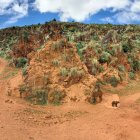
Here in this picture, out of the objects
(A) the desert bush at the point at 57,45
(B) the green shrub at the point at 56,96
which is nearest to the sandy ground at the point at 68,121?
(B) the green shrub at the point at 56,96

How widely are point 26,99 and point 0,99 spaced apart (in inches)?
40.5

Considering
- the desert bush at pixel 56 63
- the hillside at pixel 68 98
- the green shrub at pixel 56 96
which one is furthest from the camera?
the desert bush at pixel 56 63

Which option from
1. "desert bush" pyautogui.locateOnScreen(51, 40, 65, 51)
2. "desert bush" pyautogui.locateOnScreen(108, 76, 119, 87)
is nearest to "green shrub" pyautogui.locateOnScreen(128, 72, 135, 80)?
"desert bush" pyautogui.locateOnScreen(108, 76, 119, 87)

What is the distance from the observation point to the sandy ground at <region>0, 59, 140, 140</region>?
426 inches

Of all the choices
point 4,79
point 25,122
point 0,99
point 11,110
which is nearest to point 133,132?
point 25,122

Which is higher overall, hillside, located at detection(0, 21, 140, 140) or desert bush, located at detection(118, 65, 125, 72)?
desert bush, located at detection(118, 65, 125, 72)

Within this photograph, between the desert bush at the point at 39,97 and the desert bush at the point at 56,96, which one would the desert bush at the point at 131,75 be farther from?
the desert bush at the point at 39,97

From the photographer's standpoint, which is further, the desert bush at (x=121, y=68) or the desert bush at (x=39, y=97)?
the desert bush at (x=121, y=68)

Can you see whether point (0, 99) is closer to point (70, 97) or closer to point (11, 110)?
point (11, 110)

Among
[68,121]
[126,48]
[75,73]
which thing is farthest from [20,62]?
[68,121]

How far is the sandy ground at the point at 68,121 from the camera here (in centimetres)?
1081

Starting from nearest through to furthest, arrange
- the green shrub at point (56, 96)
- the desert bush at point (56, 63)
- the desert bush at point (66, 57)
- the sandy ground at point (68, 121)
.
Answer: the sandy ground at point (68, 121) < the green shrub at point (56, 96) < the desert bush at point (56, 63) < the desert bush at point (66, 57)

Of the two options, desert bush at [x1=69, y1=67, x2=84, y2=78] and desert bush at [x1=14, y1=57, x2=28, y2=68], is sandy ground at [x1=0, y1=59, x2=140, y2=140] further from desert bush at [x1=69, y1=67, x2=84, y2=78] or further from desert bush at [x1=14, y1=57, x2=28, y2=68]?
desert bush at [x1=14, y1=57, x2=28, y2=68]

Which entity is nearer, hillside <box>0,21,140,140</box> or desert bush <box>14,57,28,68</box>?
hillside <box>0,21,140,140</box>
